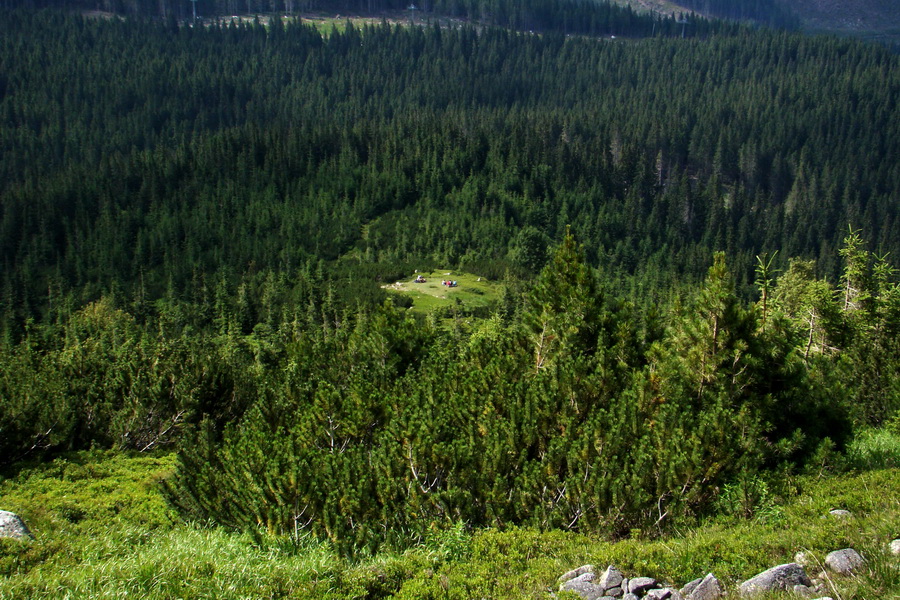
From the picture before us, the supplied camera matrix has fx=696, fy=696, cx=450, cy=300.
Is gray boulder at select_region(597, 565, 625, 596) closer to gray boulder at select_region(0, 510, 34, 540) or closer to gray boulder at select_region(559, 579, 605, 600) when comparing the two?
gray boulder at select_region(559, 579, 605, 600)

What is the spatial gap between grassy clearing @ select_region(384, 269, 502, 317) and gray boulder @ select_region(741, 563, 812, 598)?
107 m

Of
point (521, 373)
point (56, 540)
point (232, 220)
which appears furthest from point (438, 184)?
point (56, 540)

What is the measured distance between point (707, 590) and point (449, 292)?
129 meters

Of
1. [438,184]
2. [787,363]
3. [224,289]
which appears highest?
[787,363]

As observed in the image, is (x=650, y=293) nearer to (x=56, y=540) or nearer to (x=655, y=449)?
(x=655, y=449)

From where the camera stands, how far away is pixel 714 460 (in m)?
22.7

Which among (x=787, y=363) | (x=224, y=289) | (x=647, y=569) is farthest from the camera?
(x=224, y=289)

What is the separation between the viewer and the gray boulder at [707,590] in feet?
47.4

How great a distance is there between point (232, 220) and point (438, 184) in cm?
5869

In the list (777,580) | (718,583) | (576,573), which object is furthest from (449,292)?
(777,580)

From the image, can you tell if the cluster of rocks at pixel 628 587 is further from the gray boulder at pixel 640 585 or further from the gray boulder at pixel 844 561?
the gray boulder at pixel 844 561

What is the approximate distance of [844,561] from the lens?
1409 cm

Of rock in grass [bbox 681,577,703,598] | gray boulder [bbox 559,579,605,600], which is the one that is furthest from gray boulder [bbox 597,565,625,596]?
rock in grass [bbox 681,577,703,598]

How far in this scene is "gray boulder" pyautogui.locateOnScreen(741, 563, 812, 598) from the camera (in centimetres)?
1394
